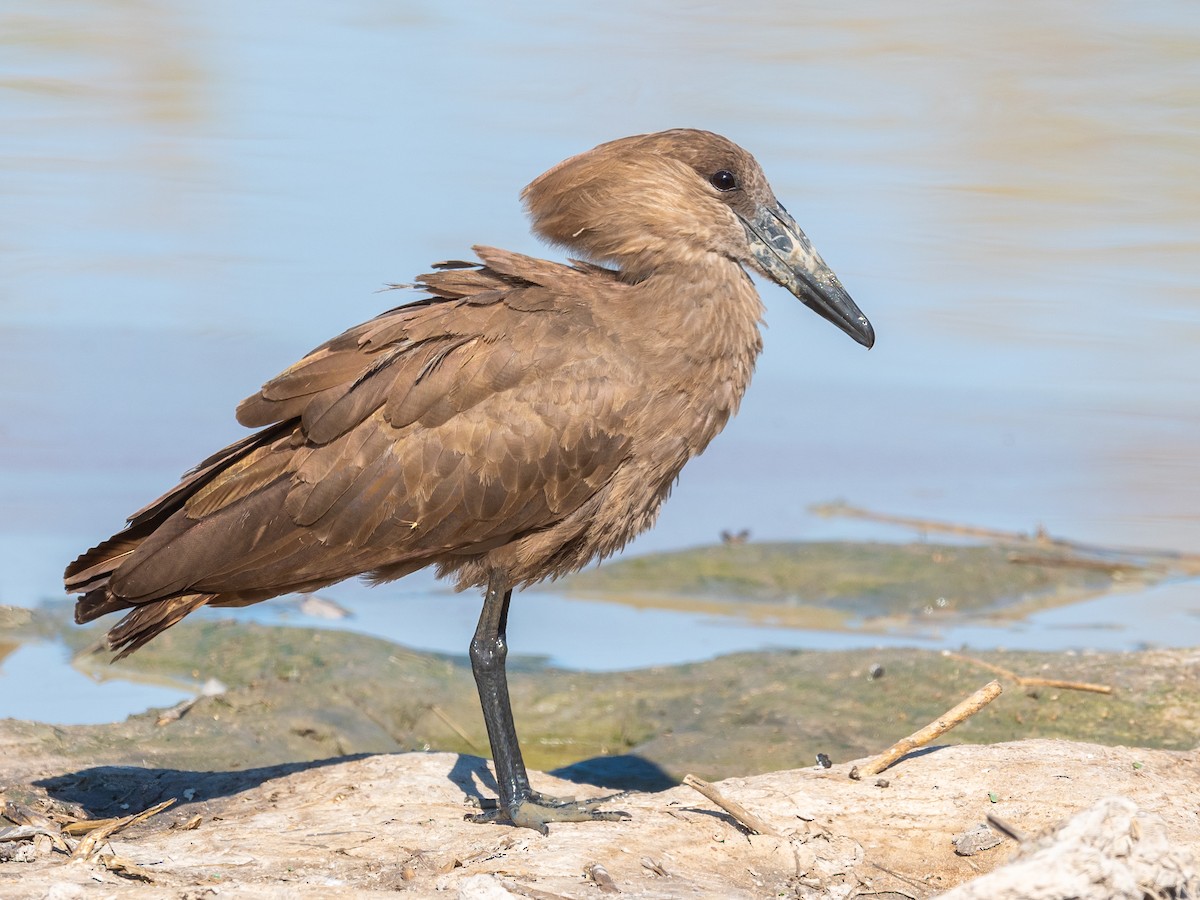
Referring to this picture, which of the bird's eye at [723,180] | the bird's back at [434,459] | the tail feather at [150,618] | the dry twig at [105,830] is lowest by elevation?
the dry twig at [105,830]

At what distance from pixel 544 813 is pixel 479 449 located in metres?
1.29

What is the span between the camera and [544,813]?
20.6ft

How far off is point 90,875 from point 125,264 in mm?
10087

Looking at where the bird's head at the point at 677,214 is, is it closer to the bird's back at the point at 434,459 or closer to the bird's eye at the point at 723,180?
the bird's eye at the point at 723,180

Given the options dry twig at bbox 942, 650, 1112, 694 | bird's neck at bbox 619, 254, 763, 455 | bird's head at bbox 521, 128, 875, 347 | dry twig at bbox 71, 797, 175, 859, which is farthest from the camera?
Result: dry twig at bbox 942, 650, 1112, 694

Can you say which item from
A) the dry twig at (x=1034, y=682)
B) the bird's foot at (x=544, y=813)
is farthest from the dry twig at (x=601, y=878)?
the dry twig at (x=1034, y=682)

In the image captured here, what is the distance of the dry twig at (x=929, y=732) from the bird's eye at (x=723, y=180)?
211 cm

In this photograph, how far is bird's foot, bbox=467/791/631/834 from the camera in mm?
6145

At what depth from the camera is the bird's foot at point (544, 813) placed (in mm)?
6145

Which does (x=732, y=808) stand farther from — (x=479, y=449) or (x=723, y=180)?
(x=723, y=180)

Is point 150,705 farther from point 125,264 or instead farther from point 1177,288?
point 1177,288

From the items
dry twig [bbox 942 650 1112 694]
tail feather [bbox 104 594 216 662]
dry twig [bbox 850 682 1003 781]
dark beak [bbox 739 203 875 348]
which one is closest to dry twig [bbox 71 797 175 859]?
tail feather [bbox 104 594 216 662]

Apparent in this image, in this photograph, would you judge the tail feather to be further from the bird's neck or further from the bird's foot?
the bird's neck

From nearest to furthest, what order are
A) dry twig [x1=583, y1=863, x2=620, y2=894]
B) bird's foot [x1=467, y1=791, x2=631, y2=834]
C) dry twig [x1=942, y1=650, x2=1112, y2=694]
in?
dry twig [x1=583, y1=863, x2=620, y2=894]
bird's foot [x1=467, y1=791, x2=631, y2=834]
dry twig [x1=942, y1=650, x2=1112, y2=694]
